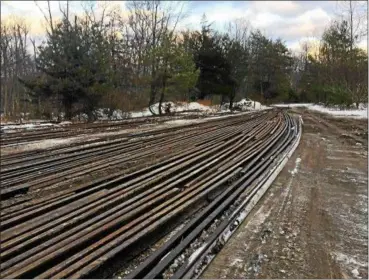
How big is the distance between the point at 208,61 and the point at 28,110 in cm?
2321

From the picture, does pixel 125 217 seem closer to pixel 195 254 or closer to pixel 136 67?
pixel 195 254

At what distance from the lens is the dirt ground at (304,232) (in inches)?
163

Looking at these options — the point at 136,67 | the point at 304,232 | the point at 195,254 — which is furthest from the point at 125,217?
the point at 136,67

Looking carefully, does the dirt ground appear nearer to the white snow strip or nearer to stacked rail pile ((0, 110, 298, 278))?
the white snow strip

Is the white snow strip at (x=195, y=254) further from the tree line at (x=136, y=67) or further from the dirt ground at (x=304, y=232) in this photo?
the tree line at (x=136, y=67)

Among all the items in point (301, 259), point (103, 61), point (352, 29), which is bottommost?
point (301, 259)

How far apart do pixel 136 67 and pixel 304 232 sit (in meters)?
35.2

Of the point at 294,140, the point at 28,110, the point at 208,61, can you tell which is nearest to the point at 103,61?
the point at 28,110

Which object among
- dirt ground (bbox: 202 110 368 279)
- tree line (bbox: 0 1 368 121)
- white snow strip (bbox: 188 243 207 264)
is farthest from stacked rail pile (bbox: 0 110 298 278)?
tree line (bbox: 0 1 368 121)

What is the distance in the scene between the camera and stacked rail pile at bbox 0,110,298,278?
13.0 ft

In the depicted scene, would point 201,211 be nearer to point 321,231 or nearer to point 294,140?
point 321,231

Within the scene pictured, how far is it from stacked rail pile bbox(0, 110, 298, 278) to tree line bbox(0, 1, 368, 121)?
573 inches

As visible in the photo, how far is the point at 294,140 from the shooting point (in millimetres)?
14969

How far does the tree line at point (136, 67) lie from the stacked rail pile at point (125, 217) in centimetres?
1455
